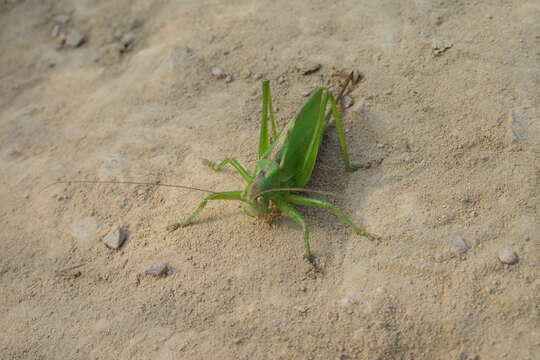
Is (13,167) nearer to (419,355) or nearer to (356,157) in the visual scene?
(356,157)

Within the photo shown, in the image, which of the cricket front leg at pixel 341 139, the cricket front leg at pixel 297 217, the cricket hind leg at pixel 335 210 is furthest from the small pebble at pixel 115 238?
the cricket front leg at pixel 341 139

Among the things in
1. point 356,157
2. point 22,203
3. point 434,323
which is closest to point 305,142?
point 356,157

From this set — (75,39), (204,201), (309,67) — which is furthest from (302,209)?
(75,39)

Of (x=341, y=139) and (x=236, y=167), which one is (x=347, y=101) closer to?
(x=341, y=139)

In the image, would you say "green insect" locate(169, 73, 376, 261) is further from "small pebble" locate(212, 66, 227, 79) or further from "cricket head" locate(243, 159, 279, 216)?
"small pebble" locate(212, 66, 227, 79)

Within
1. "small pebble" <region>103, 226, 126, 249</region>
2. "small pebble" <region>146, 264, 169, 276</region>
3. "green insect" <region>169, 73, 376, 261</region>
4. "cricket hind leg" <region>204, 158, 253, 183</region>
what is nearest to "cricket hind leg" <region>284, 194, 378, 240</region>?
"green insect" <region>169, 73, 376, 261</region>

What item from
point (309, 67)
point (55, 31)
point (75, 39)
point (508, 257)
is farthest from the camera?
point (55, 31)

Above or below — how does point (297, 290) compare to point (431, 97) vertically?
below

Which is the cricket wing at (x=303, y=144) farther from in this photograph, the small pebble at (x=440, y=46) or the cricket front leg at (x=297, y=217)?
the small pebble at (x=440, y=46)
